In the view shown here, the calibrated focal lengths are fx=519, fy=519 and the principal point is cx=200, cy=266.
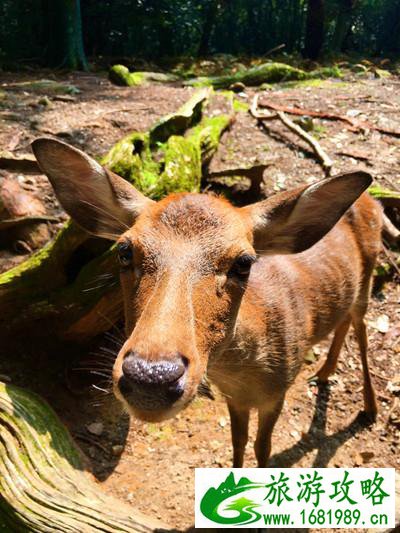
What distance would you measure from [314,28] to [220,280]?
54.9ft

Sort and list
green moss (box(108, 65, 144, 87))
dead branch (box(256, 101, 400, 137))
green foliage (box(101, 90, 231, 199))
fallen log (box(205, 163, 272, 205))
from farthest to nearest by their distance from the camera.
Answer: green moss (box(108, 65, 144, 87)) → dead branch (box(256, 101, 400, 137)) → fallen log (box(205, 163, 272, 205)) → green foliage (box(101, 90, 231, 199))

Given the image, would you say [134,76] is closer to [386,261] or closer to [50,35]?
[50,35]

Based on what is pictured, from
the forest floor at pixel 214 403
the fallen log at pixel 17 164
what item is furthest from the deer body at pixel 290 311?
the fallen log at pixel 17 164

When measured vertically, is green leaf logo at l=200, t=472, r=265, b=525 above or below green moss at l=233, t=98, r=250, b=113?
below

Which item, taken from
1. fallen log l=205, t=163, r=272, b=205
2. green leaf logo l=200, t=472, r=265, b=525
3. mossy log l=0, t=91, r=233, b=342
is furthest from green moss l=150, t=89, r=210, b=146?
green leaf logo l=200, t=472, r=265, b=525

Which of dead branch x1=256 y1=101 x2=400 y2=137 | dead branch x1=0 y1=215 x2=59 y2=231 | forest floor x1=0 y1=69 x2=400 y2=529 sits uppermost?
dead branch x1=256 y1=101 x2=400 y2=137

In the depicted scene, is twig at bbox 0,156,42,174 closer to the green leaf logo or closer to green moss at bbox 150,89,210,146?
green moss at bbox 150,89,210,146

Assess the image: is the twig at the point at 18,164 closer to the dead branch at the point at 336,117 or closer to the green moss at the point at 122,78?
the dead branch at the point at 336,117

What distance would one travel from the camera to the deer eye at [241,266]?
2.52 metres

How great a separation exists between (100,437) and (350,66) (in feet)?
45.0

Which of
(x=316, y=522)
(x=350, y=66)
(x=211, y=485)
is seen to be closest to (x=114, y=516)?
(x=211, y=485)

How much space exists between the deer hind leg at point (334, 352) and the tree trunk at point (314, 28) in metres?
14.5

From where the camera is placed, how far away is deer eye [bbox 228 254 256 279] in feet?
8.25

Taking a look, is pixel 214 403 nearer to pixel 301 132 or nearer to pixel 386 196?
pixel 386 196
